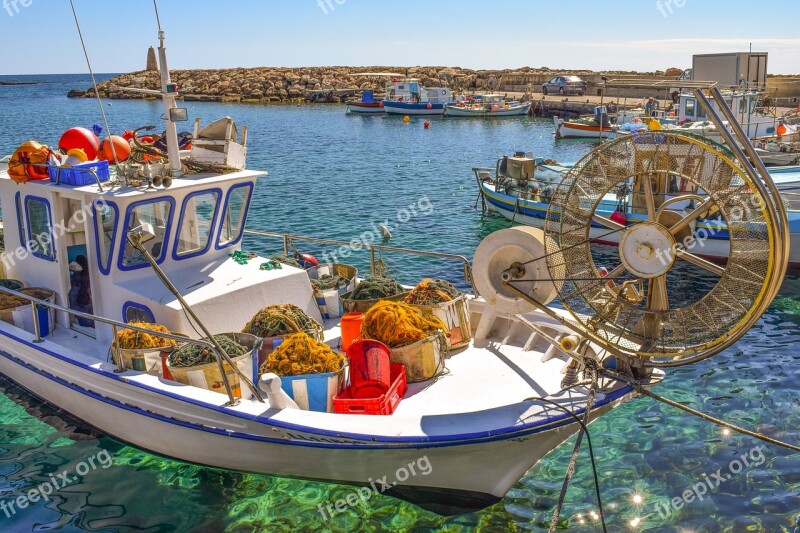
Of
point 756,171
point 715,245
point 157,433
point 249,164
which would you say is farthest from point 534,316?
point 249,164

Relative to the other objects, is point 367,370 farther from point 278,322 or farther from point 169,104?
point 169,104

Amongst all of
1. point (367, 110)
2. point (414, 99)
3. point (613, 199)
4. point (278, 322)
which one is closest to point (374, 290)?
point (278, 322)

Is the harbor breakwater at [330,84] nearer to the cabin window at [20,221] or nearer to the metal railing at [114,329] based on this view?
the cabin window at [20,221]

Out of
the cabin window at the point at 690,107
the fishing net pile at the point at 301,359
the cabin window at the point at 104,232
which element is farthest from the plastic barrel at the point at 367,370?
the cabin window at the point at 690,107

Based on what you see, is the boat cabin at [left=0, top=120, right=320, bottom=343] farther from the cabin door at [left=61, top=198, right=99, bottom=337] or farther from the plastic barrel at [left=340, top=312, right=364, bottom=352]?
the plastic barrel at [left=340, top=312, right=364, bottom=352]

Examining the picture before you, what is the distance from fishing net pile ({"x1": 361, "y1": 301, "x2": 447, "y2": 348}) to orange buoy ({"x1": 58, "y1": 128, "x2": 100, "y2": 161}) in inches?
176

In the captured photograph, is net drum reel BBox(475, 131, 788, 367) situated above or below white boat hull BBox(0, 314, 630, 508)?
above

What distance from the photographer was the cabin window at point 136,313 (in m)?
8.62

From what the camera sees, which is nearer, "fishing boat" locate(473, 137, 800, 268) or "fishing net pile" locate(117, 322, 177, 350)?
"fishing net pile" locate(117, 322, 177, 350)

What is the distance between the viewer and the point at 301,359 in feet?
24.7

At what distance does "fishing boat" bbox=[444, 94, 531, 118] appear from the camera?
6388cm

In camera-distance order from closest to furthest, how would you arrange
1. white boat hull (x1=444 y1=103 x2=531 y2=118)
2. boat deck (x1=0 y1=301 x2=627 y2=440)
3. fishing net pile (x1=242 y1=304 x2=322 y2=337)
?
boat deck (x1=0 y1=301 x2=627 y2=440) < fishing net pile (x1=242 y1=304 x2=322 y2=337) < white boat hull (x1=444 y1=103 x2=531 y2=118)

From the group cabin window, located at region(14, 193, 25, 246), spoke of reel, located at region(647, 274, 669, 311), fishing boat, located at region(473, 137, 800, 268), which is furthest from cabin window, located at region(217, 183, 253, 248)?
fishing boat, located at region(473, 137, 800, 268)

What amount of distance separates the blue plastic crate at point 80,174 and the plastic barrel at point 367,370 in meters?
3.89
